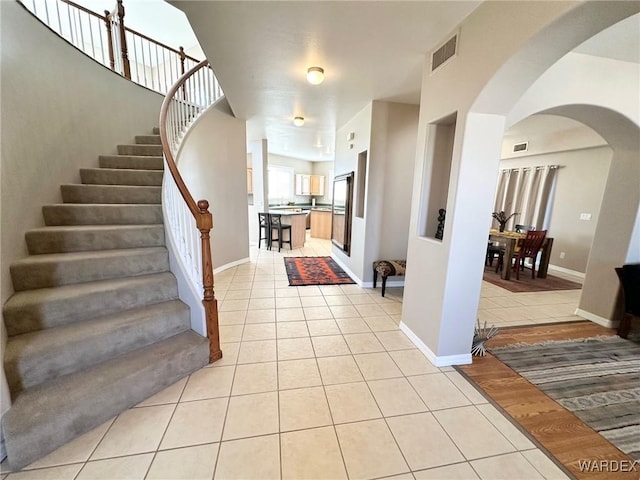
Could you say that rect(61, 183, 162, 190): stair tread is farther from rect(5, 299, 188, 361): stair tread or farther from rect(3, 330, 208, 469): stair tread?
rect(3, 330, 208, 469): stair tread

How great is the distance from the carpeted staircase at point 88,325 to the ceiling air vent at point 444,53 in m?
3.00

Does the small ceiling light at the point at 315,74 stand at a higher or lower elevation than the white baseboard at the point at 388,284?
higher

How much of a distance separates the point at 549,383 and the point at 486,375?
457mm

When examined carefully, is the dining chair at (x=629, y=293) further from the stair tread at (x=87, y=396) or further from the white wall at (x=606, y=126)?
the stair tread at (x=87, y=396)

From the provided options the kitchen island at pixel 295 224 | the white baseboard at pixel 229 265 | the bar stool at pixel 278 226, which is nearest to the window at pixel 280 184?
the kitchen island at pixel 295 224

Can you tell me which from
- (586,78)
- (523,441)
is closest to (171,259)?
(523,441)

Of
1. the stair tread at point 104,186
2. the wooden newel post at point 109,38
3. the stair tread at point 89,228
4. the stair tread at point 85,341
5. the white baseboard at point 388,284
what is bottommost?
the white baseboard at point 388,284

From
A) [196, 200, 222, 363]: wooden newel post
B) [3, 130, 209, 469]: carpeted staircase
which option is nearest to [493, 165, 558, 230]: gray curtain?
[196, 200, 222, 363]: wooden newel post

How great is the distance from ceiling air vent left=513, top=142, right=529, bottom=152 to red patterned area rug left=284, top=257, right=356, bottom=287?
4.96 m

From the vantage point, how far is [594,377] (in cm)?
215

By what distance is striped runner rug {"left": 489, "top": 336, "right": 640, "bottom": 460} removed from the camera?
67.1 inches

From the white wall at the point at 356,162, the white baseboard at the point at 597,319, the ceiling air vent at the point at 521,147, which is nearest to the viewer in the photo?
the white baseboard at the point at 597,319

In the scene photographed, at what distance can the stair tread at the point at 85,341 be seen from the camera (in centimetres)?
155

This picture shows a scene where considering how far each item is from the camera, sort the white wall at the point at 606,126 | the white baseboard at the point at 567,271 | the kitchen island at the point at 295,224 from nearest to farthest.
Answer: the white wall at the point at 606,126 < the white baseboard at the point at 567,271 < the kitchen island at the point at 295,224
